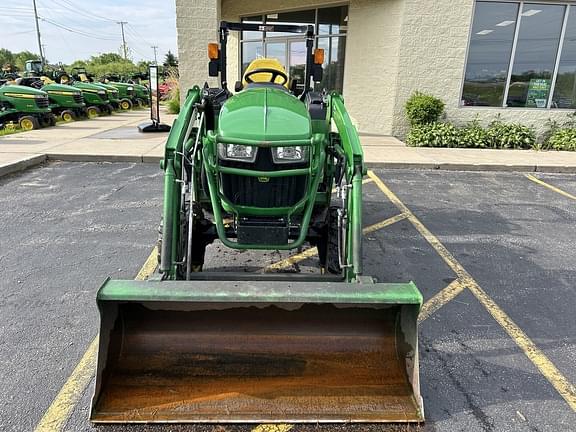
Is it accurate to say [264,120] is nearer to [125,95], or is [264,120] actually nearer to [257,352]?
[257,352]

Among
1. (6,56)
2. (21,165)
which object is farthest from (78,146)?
(6,56)

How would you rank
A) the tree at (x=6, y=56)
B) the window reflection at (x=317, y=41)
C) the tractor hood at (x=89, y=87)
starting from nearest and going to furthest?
1. the window reflection at (x=317, y=41)
2. the tractor hood at (x=89, y=87)
3. the tree at (x=6, y=56)

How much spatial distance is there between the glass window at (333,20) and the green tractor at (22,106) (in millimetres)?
8649

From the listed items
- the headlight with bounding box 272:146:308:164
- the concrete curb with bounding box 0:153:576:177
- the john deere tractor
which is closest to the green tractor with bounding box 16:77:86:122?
the john deere tractor

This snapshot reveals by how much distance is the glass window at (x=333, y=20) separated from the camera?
43.9ft

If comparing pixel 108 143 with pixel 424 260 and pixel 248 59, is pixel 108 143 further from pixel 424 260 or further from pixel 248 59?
pixel 424 260

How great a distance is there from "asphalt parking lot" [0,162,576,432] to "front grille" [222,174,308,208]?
1370 mm

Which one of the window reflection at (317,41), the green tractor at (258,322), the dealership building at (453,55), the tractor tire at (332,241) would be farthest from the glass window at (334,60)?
the green tractor at (258,322)

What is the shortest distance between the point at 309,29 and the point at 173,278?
3456 millimetres

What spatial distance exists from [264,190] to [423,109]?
29.9 ft

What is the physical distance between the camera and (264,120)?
3125 millimetres

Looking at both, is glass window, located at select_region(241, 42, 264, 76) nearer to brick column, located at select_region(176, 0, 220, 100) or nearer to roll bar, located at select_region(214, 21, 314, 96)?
brick column, located at select_region(176, 0, 220, 100)

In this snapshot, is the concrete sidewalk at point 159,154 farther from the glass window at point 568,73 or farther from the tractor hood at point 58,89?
the tractor hood at point 58,89

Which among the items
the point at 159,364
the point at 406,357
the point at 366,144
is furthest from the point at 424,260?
the point at 366,144
